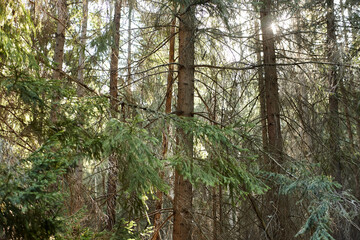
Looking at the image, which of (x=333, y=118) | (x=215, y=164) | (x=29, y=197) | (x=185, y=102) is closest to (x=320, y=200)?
(x=215, y=164)

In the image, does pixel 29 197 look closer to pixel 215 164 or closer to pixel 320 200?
pixel 215 164

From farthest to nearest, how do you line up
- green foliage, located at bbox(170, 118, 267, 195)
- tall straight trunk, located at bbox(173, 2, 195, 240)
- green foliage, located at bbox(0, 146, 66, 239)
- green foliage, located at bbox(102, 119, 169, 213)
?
tall straight trunk, located at bbox(173, 2, 195, 240) < green foliage, located at bbox(170, 118, 267, 195) < green foliage, located at bbox(102, 119, 169, 213) < green foliage, located at bbox(0, 146, 66, 239)

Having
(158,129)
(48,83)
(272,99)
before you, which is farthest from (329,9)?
(48,83)

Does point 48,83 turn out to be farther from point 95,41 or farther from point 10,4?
point 95,41

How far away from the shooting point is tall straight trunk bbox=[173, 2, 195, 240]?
5.57 m

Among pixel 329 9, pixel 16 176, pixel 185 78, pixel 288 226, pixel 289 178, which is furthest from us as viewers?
pixel 329 9

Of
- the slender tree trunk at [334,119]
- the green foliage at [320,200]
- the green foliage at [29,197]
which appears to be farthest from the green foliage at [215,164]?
the slender tree trunk at [334,119]

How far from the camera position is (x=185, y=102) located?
5.88 meters

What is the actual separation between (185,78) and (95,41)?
1964 millimetres

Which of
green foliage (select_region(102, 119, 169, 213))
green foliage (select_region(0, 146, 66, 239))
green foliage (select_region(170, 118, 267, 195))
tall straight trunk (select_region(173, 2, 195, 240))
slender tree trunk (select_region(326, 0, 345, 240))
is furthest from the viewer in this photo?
slender tree trunk (select_region(326, 0, 345, 240))

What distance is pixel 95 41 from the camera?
6.62 meters

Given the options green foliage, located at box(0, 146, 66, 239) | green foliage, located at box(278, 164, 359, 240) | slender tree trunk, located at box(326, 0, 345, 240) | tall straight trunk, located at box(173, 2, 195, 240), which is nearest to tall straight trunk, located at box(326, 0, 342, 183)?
slender tree trunk, located at box(326, 0, 345, 240)

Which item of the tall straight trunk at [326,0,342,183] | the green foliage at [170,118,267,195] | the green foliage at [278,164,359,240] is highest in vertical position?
the tall straight trunk at [326,0,342,183]

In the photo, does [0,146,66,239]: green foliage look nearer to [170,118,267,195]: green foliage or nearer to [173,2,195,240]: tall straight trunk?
[170,118,267,195]: green foliage
